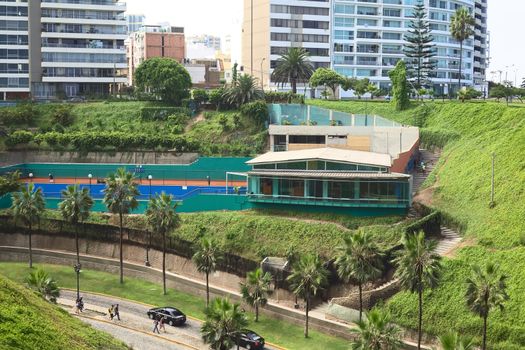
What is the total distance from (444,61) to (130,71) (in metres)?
74.6

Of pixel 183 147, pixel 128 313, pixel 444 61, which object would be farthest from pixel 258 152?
pixel 444 61

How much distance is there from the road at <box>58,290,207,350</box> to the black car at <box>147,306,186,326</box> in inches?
16.2

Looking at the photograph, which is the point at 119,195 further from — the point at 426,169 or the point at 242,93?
the point at 242,93

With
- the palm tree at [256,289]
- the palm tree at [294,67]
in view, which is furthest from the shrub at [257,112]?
the palm tree at [256,289]

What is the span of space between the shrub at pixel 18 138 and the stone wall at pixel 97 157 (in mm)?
1155

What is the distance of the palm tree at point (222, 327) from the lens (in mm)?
44156

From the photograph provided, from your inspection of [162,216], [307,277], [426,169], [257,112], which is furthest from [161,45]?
[307,277]

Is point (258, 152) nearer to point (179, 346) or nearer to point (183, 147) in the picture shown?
point (183, 147)

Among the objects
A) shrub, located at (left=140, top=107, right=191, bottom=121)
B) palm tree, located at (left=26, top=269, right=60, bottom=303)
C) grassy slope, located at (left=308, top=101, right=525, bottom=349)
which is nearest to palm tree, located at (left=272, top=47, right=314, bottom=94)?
shrub, located at (left=140, top=107, right=191, bottom=121)

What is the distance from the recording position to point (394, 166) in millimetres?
71000

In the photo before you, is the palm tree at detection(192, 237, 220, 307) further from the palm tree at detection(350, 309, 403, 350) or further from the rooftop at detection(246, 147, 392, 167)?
the palm tree at detection(350, 309, 403, 350)

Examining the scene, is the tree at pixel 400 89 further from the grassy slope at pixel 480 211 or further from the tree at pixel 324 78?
the tree at pixel 324 78

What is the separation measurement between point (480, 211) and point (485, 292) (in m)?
18.2

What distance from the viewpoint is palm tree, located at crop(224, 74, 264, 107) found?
99.7 metres
